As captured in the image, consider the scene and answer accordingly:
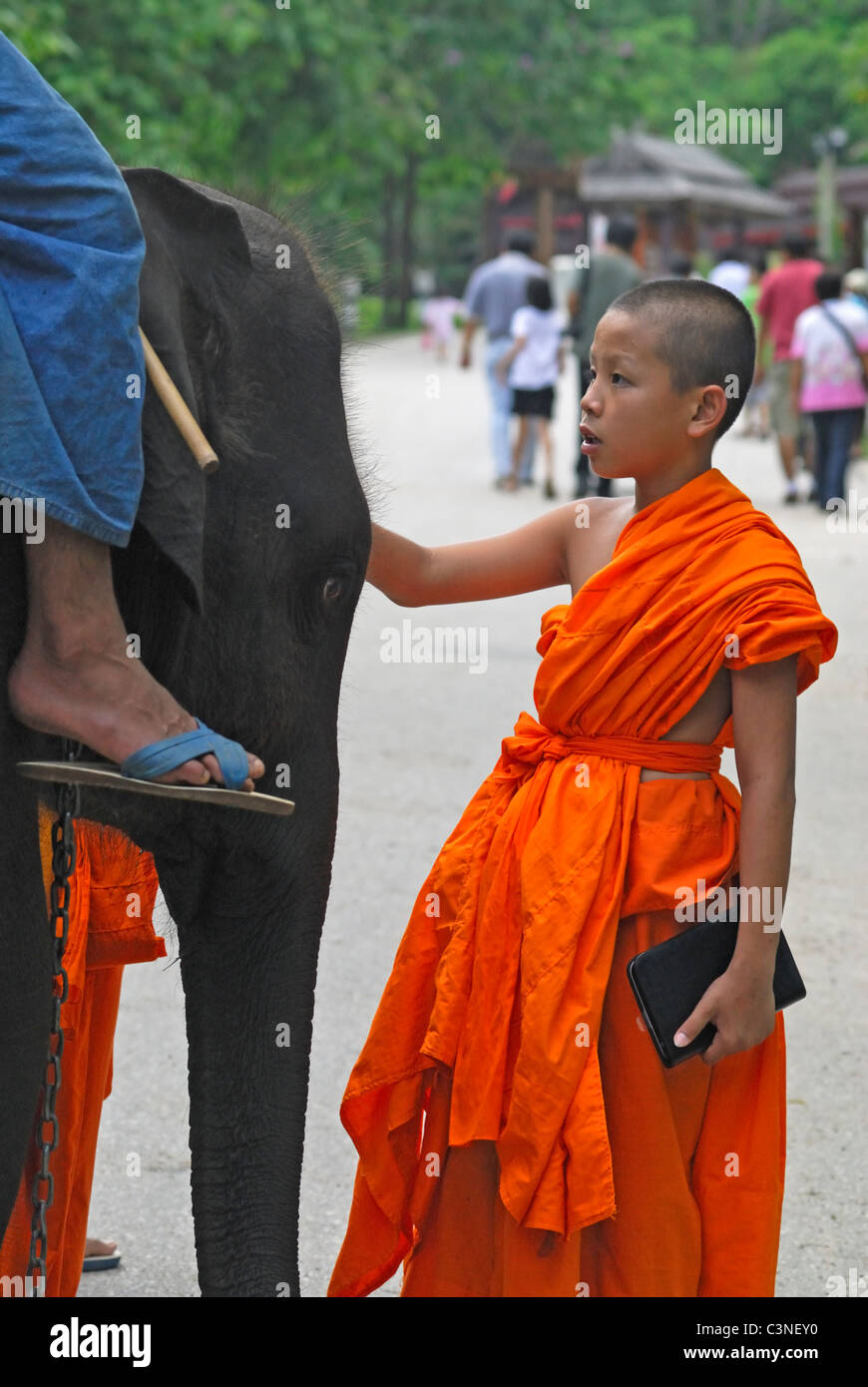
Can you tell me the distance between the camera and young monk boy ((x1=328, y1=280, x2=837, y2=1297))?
8.73 ft

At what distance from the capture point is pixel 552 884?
108 inches

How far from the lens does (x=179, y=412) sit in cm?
213

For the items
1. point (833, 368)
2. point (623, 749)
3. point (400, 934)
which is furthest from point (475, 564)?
point (833, 368)

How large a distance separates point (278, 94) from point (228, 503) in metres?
29.0

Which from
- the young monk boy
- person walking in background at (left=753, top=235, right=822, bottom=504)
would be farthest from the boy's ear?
person walking in background at (left=753, top=235, right=822, bottom=504)

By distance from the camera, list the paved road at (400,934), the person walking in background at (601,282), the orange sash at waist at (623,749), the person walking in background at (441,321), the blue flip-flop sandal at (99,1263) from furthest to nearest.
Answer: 1. the person walking in background at (441,321)
2. the person walking in background at (601,282)
3. the paved road at (400,934)
4. the blue flip-flop sandal at (99,1263)
5. the orange sash at waist at (623,749)

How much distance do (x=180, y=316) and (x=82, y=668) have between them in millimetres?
458

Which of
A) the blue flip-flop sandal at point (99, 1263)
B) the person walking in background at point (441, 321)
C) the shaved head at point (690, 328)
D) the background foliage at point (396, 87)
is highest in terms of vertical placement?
the background foliage at point (396, 87)

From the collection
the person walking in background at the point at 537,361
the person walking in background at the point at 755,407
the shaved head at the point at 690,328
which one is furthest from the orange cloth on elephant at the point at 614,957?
the person walking in background at the point at 755,407

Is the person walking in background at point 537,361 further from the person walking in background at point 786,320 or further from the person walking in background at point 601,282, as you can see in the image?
the person walking in background at point 786,320

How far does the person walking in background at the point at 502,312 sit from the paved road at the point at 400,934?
3.36 m

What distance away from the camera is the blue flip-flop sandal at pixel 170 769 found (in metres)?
2.02

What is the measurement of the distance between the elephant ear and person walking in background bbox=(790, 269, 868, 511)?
38.0 ft

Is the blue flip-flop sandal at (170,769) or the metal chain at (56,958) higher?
the blue flip-flop sandal at (170,769)
